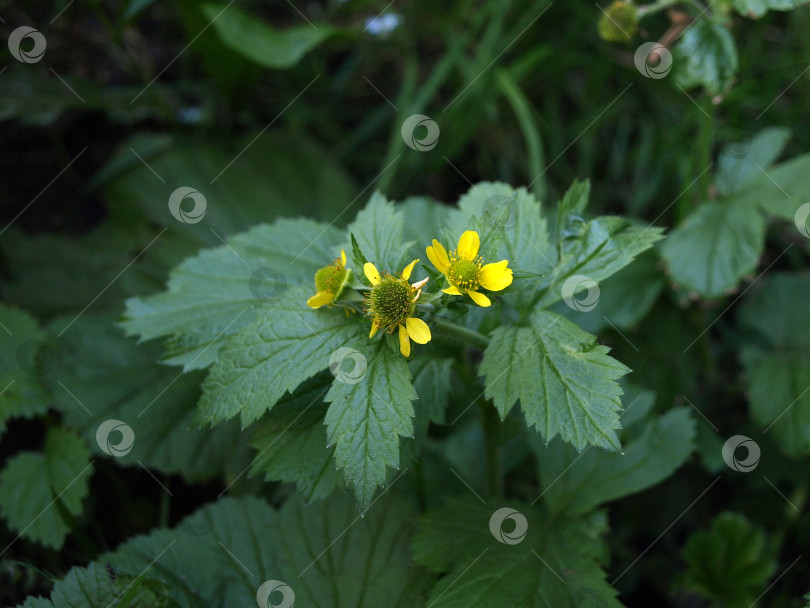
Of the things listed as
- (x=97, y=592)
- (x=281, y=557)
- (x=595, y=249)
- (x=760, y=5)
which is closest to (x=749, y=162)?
(x=760, y=5)

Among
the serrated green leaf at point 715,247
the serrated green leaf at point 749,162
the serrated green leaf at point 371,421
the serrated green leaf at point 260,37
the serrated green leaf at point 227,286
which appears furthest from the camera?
the serrated green leaf at point 260,37

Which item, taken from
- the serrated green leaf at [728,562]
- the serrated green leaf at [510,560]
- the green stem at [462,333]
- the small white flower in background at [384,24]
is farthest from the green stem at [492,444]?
the small white flower in background at [384,24]

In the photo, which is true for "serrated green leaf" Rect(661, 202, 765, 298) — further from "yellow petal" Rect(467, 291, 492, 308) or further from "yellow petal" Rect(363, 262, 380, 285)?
"yellow petal" Rect(363, 262, 380, 285)

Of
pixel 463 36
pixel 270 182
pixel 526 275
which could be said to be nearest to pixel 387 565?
pixel 526 275

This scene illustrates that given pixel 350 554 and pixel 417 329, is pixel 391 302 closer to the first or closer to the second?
pixel 417 329

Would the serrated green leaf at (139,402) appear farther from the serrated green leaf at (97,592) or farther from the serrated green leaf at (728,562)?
the serrated green leaf at (728,562)
